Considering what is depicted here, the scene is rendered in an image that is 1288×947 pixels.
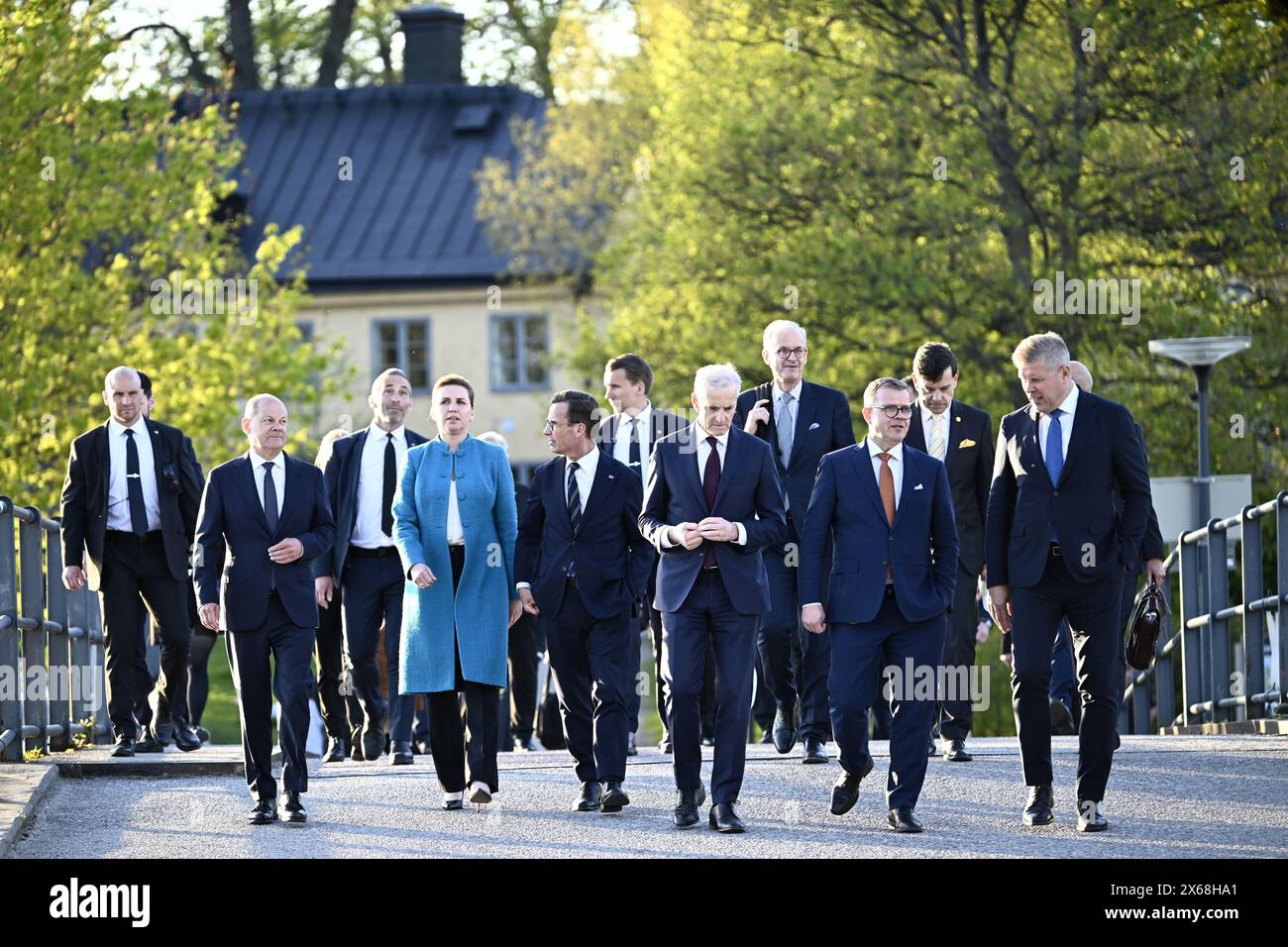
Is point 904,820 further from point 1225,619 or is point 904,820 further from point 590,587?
point 1225,619

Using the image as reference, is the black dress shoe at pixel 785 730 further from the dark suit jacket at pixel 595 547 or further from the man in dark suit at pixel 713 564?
the man in dark suit at pixel 713 564

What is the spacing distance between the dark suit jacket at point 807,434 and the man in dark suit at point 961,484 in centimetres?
43

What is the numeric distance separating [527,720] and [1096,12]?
42.2 feet

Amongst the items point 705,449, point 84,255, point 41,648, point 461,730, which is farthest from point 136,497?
point 84,255

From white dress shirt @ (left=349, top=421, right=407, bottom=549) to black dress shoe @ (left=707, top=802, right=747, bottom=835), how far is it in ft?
12.5

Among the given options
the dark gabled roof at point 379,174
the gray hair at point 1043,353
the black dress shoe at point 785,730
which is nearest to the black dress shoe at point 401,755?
the black dress shoe at point 785,730

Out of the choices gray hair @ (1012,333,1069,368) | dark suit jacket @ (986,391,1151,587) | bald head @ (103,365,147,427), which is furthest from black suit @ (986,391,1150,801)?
bald head @ (103,365,147,427)

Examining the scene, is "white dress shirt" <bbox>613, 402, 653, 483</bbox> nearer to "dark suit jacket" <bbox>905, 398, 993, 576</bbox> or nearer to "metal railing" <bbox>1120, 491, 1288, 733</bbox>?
"dark suit jacket" <bbox>905, 398, 993, 576</bbox>

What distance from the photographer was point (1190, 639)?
17375 mm

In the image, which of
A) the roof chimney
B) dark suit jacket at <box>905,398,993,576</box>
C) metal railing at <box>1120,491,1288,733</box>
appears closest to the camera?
dark suit jacket at <box>905,398,993,576</box>

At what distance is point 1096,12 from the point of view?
85.5 ft

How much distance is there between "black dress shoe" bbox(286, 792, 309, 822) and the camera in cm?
1145
